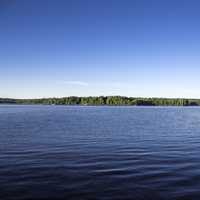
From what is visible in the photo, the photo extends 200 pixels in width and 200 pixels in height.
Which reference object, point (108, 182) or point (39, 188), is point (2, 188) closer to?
point (39, 188)

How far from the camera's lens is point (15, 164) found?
18906 millimetres

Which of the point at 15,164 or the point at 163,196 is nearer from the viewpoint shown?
A: the point at 163,196

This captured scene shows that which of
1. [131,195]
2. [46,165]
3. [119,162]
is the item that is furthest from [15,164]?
[131,195]

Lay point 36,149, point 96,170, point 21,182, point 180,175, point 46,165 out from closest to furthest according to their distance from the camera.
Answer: point 21,182, point 180,175, point 96,170, point 46,165, point 36,149

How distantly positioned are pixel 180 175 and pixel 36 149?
A: 12.5 meters

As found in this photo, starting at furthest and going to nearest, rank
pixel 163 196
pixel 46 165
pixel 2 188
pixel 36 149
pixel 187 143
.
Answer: pixel 187 143
pixel 36 149
pixel 46 165
pixel 2 188
pixel 163 196

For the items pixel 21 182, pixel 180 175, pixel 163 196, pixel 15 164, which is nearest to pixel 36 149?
pixel 15 164

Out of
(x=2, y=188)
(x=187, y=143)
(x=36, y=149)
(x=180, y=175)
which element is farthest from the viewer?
(x=187, y=143)

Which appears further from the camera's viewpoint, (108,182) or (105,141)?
(105,141)

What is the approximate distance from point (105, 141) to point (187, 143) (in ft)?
25.5

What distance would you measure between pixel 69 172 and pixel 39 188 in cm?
341

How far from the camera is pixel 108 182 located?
1489cm

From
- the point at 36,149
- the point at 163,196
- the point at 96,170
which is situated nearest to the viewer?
the point at 163,196

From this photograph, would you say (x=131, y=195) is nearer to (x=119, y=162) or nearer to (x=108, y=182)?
(x=108, y=182)
